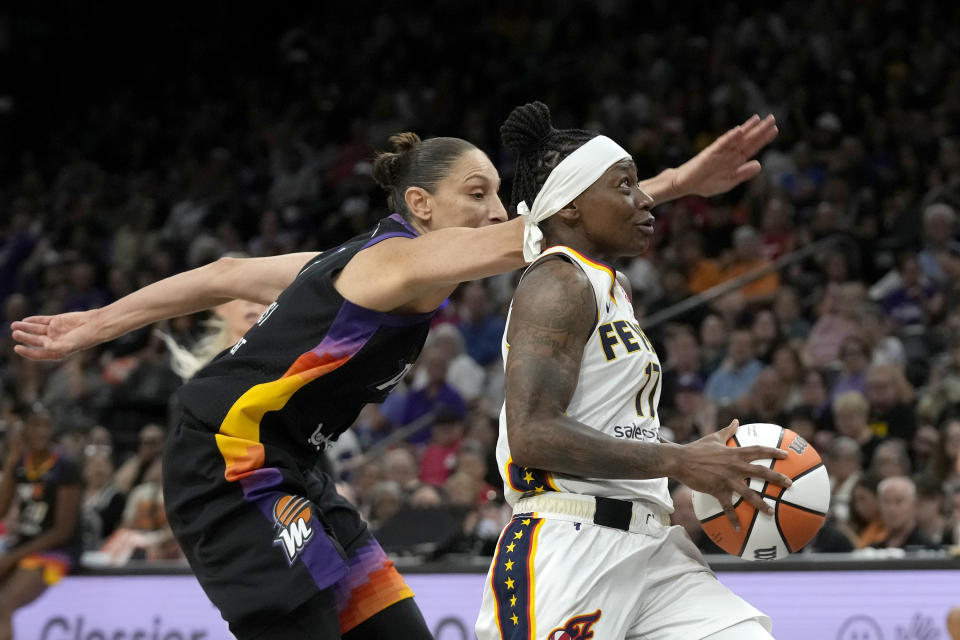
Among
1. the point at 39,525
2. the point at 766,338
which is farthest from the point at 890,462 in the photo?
the point at 39,525

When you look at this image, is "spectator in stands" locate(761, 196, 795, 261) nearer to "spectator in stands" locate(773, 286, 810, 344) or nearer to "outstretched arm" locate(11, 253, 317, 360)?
"spectator in stands" locate(773, 286, 810, 344)

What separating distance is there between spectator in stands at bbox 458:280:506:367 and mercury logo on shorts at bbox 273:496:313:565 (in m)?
7.50

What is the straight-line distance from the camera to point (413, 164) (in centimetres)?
393

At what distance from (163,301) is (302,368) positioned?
2.29ft

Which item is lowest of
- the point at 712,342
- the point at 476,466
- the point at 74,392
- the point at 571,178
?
the point at 74,392

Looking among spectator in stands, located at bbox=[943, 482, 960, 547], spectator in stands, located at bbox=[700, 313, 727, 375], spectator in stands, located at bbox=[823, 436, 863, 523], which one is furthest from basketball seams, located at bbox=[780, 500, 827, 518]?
spectator in stands, located at bbox=[700, 313, 727, 375]

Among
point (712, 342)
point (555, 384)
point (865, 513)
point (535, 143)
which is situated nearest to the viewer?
point (555, 384)

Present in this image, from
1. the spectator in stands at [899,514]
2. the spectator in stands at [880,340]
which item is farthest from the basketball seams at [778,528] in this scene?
the spectator in stands at [880,340]

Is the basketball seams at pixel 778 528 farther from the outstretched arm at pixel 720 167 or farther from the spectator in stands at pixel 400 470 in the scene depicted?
the spectator in stands at pixel 400 470

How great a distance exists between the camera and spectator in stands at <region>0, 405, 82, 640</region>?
317 inches

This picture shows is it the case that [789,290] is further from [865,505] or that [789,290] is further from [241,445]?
[241,445]

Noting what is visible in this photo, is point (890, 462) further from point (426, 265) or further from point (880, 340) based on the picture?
point (426, 265)

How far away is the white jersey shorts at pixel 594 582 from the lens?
121 inches

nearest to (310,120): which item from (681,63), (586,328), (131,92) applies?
(131,92)
